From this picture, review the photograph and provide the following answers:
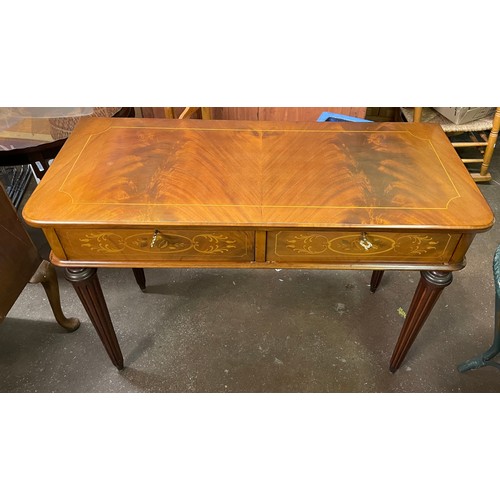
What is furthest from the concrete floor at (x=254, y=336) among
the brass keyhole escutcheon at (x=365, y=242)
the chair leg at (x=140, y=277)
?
the brass keyhole escutcheon at (x=365, y=242)

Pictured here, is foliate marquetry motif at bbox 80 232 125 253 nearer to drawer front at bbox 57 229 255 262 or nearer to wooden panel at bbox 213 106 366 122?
drawer front at bbox 57 229 255 262

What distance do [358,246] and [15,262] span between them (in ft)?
4.30

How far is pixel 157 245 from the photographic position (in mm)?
1298

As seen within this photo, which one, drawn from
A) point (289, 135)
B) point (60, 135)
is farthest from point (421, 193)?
point (60, 135)

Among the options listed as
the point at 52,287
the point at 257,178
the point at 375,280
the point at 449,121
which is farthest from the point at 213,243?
the point at 449,121

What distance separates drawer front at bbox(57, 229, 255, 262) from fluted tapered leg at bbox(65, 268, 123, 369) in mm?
67

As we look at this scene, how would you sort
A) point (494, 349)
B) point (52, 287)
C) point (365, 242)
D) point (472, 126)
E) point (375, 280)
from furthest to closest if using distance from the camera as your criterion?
point (472, 126), point (375, 280), point (52, 287), point (494, 349), point (365, 242)

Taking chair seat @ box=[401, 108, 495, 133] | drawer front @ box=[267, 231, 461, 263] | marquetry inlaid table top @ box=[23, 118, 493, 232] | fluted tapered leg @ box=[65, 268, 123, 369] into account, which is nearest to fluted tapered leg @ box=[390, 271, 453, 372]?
drawer front @ box=[267, 231, 461, 263]

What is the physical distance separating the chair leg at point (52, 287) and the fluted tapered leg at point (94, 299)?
0.35m

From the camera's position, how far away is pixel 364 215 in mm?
1233

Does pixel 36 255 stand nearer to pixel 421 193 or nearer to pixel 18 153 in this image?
pixel 18 153

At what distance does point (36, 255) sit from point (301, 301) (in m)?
1.29

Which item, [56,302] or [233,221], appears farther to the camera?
[56,302]

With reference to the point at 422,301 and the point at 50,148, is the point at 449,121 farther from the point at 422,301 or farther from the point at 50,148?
the point at 50,148
